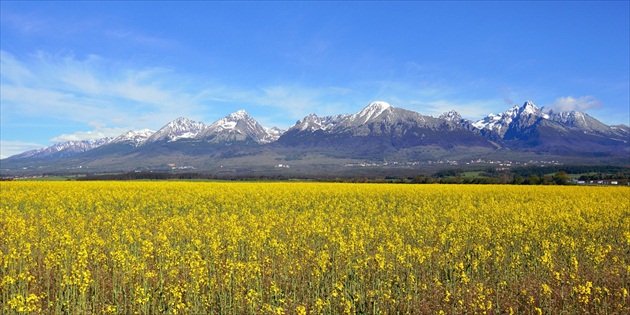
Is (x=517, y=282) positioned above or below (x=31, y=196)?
below

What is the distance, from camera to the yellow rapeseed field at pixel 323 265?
34.0ft

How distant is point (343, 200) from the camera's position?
32375mm

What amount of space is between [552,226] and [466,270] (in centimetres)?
1000

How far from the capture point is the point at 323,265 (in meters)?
11.3

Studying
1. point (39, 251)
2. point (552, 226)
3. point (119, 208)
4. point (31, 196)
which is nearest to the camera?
point (39, 251)

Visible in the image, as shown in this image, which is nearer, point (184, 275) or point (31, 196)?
point (184, 275)

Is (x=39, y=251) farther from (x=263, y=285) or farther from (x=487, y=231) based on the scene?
(x=487, y=231)

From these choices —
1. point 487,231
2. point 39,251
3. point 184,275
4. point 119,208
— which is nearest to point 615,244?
point 487,231

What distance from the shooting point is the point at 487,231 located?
17266 millimetres

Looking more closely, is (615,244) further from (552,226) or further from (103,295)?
(103,295)

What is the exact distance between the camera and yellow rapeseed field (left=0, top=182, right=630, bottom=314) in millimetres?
10367

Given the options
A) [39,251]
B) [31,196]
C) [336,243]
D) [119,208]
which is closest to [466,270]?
[336,243]

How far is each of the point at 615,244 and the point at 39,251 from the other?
23396 mm

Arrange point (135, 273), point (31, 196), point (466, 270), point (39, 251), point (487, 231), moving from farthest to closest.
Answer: point (31, 196)
point (487, 231)
point (39, 251)
point (466, 270)
point (135, 273)
